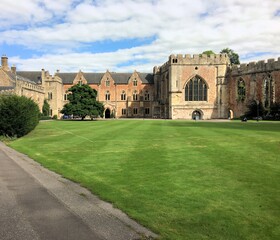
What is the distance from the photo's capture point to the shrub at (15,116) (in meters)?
27.3

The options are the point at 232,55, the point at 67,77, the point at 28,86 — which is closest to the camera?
the point at 28,86

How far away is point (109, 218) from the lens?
680 cm

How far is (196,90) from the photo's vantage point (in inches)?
2618

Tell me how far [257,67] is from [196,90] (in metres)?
13.3

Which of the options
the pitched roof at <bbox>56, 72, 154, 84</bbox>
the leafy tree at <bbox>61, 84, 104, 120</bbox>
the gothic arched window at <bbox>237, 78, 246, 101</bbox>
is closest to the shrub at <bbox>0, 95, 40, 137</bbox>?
the leafy tree at <bbox>61, 84, 104, 120</bbox>

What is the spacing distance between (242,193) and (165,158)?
5.35m

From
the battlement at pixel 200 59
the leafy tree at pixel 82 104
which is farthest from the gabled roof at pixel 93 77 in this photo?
the battlement at pixel 200 59

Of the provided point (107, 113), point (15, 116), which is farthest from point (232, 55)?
point (15, 116)

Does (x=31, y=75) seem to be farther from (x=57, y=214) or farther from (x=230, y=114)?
(x=57, y=214)

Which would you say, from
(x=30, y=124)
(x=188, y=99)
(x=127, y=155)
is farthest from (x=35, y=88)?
(x=127, y=155)

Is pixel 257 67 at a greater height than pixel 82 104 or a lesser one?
greater

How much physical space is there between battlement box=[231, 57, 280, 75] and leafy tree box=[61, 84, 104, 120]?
96.8ft

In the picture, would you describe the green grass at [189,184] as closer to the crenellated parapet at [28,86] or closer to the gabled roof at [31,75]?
the crenellated parapet at [28,86]

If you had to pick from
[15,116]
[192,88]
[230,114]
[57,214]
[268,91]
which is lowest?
[57,214]
